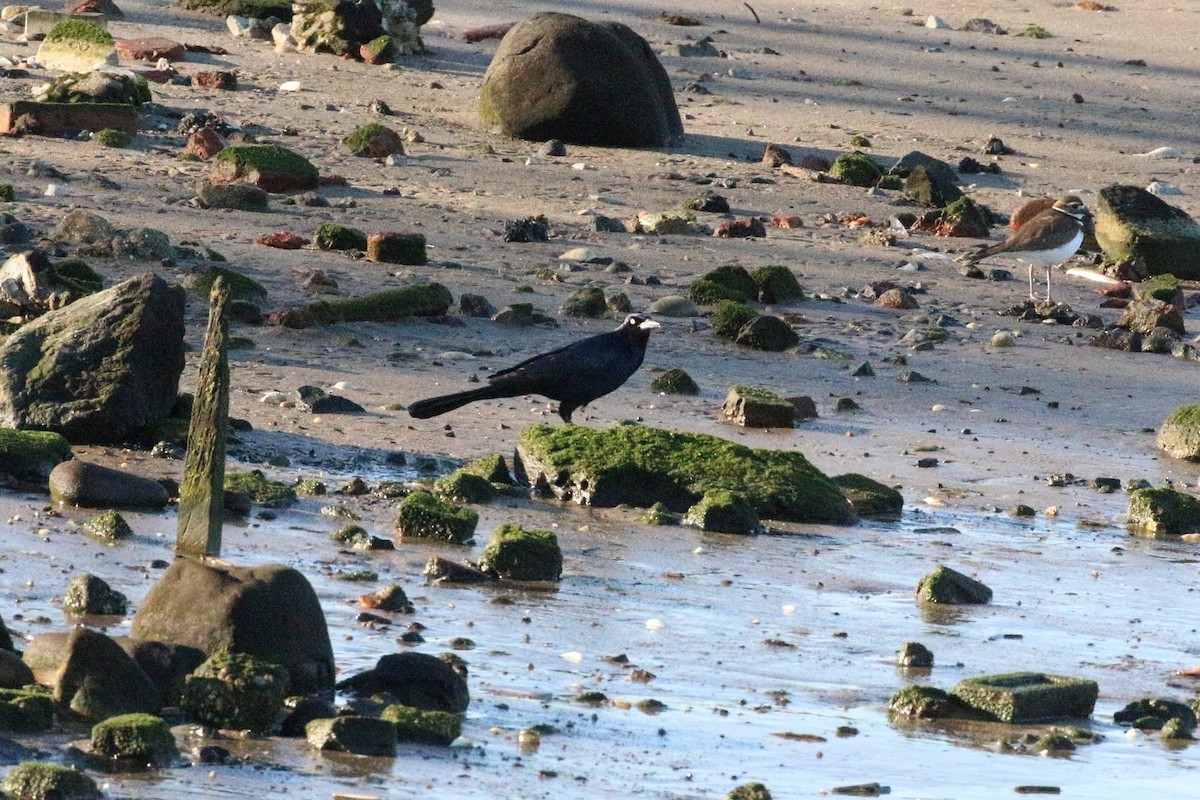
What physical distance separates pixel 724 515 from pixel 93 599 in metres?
2.78

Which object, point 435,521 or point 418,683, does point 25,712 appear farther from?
point 435,521

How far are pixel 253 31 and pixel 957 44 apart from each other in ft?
26.2

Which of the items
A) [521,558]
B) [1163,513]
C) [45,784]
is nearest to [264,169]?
[1163,513]

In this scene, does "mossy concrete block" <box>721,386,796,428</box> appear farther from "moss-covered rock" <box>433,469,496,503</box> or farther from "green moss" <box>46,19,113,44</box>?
"green moss" <box>46,19,113,44</box>

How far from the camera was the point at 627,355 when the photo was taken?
8.91m

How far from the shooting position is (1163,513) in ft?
26.5

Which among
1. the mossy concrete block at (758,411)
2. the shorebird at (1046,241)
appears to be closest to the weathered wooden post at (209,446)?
the mossy concrete block at (758,411)

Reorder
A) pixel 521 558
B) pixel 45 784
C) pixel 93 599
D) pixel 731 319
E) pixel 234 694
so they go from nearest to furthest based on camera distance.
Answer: pixel 45 784
pixel 234 694
pixel 93 599
pixel 521 558
pixel 731 319

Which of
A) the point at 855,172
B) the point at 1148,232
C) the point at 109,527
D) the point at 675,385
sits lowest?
the point at 109,527

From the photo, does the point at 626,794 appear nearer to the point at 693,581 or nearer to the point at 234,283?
the point at 693,581

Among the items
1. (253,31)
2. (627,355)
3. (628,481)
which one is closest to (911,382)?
(627,355)

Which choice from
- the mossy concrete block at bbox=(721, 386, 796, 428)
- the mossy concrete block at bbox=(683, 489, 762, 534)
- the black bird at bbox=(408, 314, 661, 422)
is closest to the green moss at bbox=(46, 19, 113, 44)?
the mossy concrete block at bbox=(721, 386, 796, 428)

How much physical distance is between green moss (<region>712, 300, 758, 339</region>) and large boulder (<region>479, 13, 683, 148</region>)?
15.8 feet

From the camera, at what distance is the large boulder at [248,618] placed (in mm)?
4863
